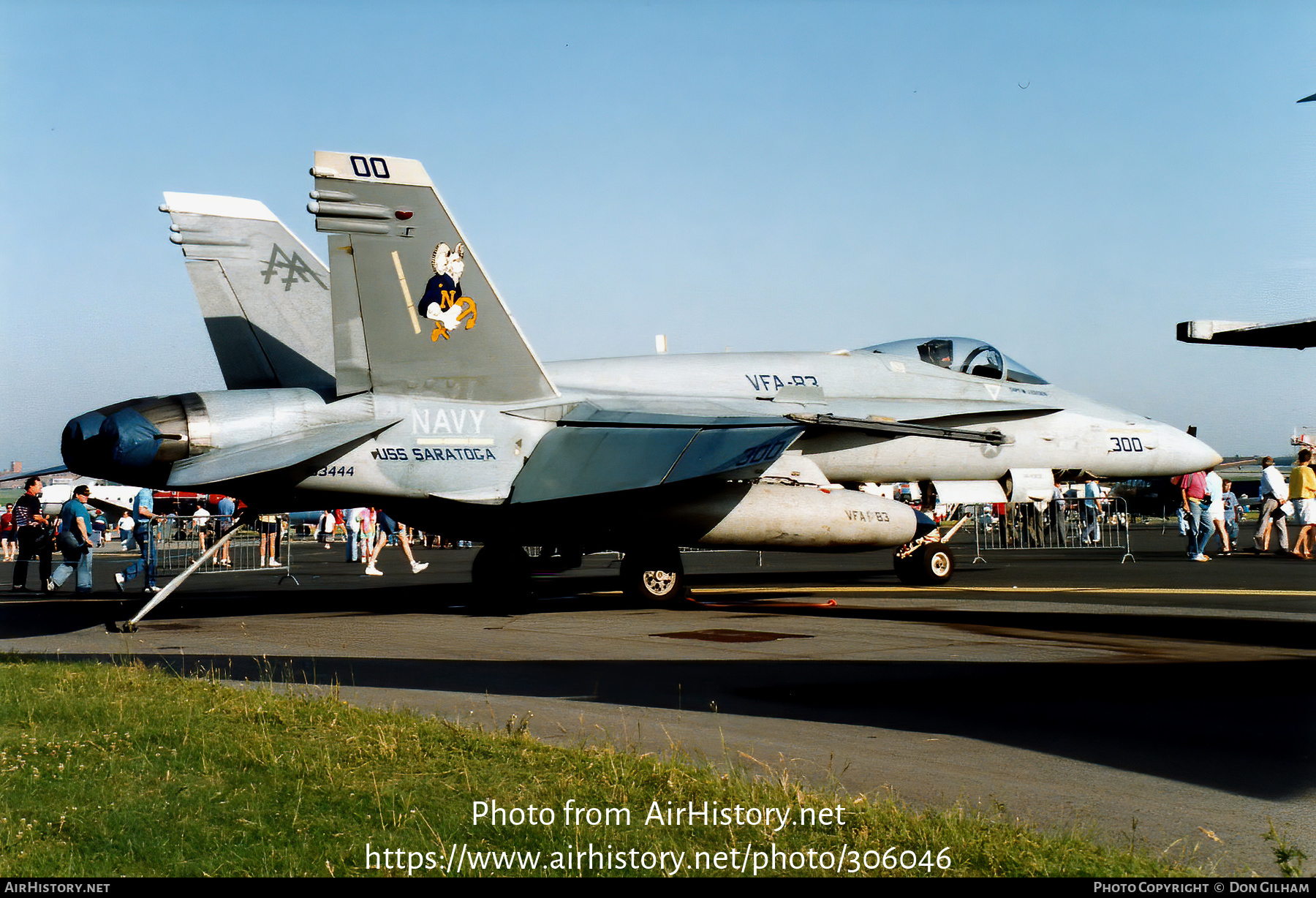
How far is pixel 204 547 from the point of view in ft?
66.7

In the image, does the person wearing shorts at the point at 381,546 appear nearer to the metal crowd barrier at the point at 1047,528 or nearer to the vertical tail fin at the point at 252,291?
the vertical tail fin at the point at 252,291

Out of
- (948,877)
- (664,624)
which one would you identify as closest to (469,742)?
(948,877)

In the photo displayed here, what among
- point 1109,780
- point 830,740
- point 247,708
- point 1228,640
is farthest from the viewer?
point 1228,640

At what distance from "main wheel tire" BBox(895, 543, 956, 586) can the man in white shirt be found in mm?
8827

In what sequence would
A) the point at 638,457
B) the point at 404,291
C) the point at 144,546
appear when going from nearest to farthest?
the point at 404,291 → the point at 638,457 → the point at 144,546

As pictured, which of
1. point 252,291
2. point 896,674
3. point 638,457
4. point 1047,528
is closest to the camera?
point 896,674

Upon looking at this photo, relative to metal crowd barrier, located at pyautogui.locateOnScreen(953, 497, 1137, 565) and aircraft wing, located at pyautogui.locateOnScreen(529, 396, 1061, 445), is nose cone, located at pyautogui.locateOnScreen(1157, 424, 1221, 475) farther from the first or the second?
metal crowd barrier, located at pyautogui.locateOnScreen(953, 497, 1137, 565)

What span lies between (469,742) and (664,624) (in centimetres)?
646

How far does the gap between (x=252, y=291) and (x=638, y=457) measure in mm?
5776

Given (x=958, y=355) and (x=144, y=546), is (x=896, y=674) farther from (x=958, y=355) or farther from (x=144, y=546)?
(x=144, y=546)

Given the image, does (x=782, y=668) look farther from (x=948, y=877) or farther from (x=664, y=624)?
(x=948, y=877)

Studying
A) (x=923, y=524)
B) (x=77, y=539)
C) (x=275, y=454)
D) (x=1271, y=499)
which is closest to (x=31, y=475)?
(x=77, y=539)
